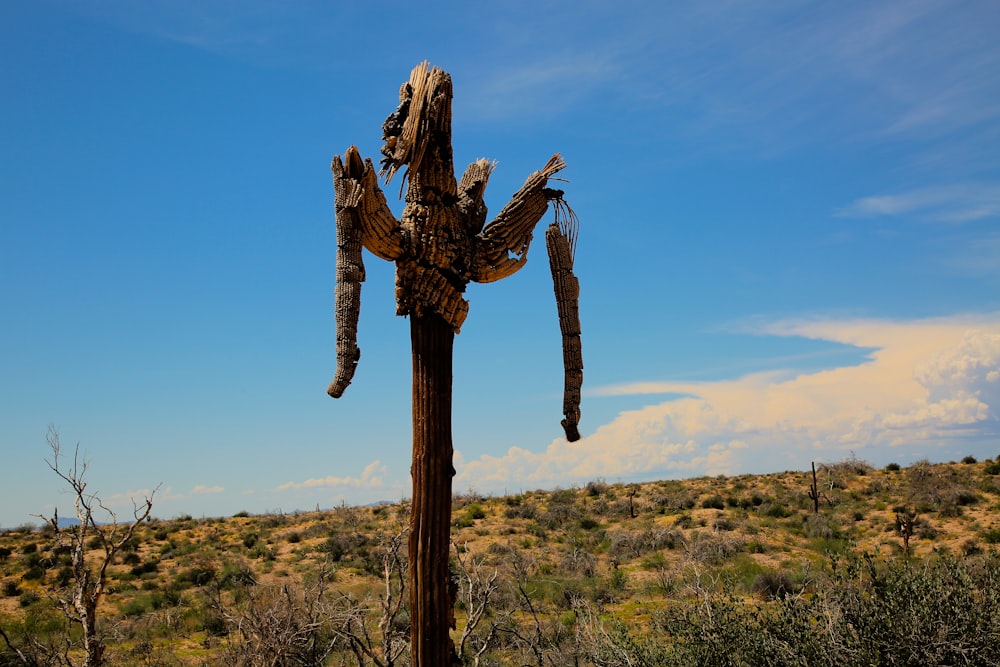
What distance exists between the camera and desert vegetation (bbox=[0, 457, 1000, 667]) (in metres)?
7.57

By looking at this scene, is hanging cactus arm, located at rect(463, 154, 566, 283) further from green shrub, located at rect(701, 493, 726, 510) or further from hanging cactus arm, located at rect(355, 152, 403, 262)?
green shrub, located at rect(701, 493, 726, 510)

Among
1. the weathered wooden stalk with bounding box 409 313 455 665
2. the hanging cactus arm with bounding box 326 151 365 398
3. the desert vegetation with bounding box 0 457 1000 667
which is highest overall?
the hanging cactus arm with bounding box 326 151 365 398

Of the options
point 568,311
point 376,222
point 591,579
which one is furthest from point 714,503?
point 376,222

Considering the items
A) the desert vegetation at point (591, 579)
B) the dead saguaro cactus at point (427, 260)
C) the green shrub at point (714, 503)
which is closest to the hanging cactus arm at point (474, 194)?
the dead saguaro cactus at point (427, 260)

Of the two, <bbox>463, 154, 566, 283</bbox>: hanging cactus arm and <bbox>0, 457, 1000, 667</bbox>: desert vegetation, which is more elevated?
<bbox>463, 154, 566, 283</bbox>: hanging cactus arm

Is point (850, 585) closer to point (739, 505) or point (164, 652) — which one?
point (164, 652)

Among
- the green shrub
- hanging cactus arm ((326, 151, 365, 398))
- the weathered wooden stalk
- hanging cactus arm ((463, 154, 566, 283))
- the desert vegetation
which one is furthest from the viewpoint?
the green shrub

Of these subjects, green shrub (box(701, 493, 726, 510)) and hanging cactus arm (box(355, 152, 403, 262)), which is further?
green shrub (box(701, 493, 726, 510))

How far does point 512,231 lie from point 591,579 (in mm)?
13885

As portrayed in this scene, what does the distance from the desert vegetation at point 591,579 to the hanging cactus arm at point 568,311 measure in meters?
1.78

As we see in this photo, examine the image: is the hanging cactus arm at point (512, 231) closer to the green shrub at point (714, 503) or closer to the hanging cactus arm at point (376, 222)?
the hanging cactus arm at point (376, 222)

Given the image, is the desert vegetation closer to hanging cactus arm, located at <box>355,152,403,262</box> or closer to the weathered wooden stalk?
the weathered wooden stalk

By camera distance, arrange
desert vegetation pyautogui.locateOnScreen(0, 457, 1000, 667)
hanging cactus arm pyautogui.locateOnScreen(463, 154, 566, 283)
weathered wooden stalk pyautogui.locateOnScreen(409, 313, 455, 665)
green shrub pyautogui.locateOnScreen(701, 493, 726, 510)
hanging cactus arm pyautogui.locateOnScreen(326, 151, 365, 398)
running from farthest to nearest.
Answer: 1. green shrub pyautogui.locateOnScreen(701, 493, 726, 510)
2. desert vegetation pyautogui.locateOnScreen(0, 457, 1000, 667)
3. hanging cactus arm pyautogui.locateOnScreen(463, 154, 566, 283)
4. weathered wooden stalk pyautogui.locateOnScreen(409, 313, 455, 665)
5. hanging cactus arm pyautogui.locateOnScreen(326, 151, 365, 398)

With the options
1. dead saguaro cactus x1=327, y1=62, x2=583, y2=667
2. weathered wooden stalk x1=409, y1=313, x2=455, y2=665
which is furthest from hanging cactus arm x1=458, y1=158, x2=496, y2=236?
weathered wooden stalk x1=409, y1=313, x2=455, y2=665
